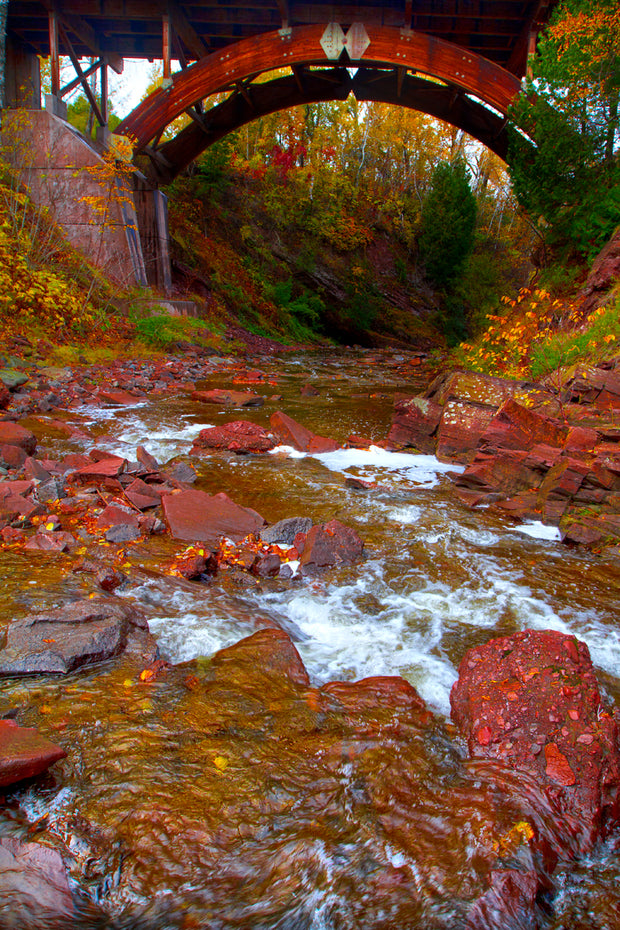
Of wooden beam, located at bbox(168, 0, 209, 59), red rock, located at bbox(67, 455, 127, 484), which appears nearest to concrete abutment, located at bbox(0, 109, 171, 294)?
wooden beam, located at bbox(168, 0, 209, 59)

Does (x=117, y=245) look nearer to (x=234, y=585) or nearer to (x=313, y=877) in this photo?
(x=234, y=585)

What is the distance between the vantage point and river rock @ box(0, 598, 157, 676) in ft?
8.43

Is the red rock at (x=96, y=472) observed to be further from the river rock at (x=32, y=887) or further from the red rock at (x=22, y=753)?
the river rock at (x=32, y=887)

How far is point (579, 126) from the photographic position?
1046 cm

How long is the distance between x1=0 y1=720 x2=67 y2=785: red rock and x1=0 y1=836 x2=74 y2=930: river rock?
19cm

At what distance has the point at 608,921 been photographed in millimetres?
1789

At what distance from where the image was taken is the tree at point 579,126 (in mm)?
9820

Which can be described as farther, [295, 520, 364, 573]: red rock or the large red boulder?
the large red boulder

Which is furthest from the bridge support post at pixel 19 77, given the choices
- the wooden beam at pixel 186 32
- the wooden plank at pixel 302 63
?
the wooden beam at pixel 186 32

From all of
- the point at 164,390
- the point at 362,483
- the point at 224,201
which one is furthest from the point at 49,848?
the point at 224,201

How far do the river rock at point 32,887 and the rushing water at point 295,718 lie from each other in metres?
0.06

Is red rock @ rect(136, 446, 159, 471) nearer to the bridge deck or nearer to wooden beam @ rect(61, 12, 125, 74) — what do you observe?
the bridge deck

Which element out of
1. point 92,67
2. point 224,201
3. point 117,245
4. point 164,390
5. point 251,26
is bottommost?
point 164,390

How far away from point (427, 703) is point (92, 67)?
766 inches
